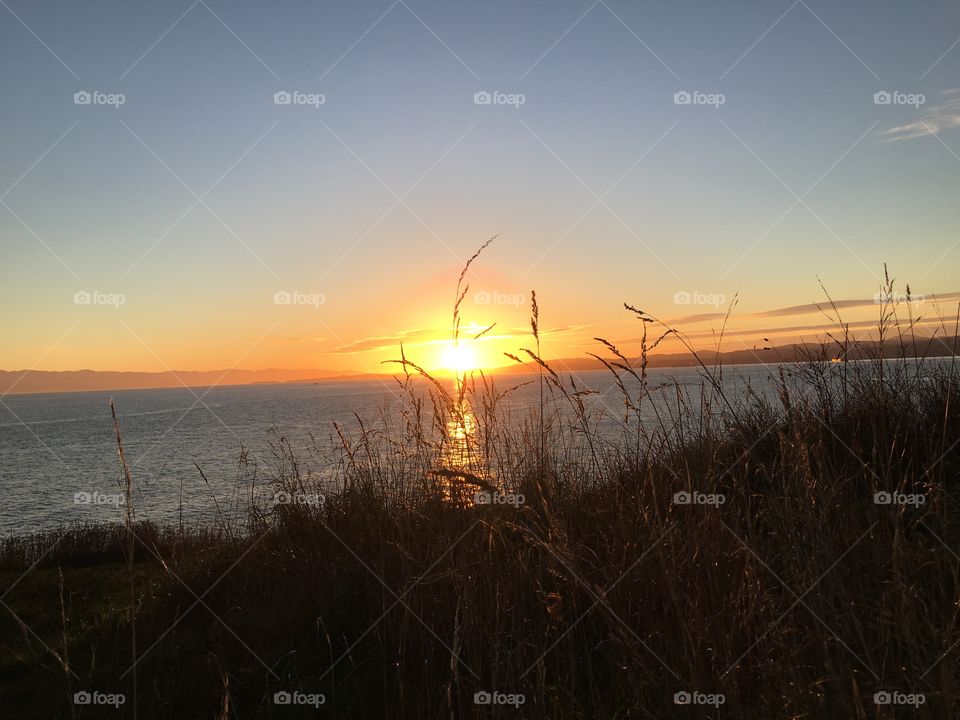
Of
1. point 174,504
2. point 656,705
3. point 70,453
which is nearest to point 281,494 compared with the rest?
point 656,705

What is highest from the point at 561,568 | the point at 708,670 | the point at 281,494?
the point at 281,494

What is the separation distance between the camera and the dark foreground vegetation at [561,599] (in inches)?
88.3

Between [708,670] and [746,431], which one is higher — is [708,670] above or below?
below

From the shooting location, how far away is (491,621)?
9.93 ft

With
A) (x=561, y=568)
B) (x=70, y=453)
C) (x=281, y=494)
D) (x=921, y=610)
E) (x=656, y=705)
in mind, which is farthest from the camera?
(x=70, y=453)

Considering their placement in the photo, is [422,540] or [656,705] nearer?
[656,705]

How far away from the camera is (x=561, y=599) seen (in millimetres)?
Result: 2244

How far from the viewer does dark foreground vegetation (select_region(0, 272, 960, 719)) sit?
7.36 feet

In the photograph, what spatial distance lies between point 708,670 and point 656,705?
10.4 inches

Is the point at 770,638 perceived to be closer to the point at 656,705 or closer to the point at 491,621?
the point at 656,705

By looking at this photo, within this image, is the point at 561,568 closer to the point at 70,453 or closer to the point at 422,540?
the point at 422,540

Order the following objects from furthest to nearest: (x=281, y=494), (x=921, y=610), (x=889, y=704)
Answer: (x=281, y=494)
(x=921, y=610)
(x=889, y=704)

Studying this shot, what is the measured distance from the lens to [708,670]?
7.75ft

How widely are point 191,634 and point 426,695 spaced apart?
200cm
